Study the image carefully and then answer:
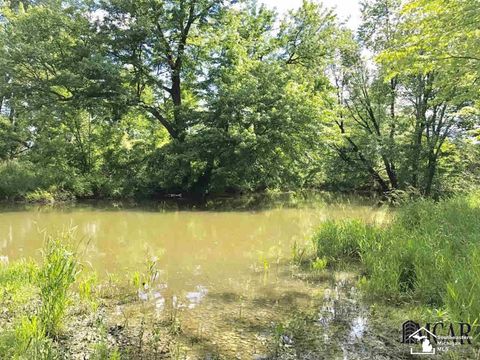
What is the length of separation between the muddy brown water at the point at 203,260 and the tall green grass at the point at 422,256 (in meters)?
0.79

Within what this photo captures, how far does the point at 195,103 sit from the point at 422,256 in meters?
15.0

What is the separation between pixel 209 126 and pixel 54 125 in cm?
779

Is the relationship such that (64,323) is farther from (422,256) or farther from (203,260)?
(422,256)

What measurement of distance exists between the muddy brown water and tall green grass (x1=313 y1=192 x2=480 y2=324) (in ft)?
2.60

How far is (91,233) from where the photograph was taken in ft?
30.5

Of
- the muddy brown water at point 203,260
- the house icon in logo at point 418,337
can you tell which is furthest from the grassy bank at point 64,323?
the house icon in logo at point 418,337

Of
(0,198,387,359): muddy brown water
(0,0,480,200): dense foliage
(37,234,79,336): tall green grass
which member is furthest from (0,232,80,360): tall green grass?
(0,0,480,200): dense foliage

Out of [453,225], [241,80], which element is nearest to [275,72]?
[241,80]

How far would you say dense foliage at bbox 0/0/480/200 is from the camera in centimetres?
1530

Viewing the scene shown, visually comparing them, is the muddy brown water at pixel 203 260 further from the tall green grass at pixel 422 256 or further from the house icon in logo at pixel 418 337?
the tall green grass at pixel 422 256

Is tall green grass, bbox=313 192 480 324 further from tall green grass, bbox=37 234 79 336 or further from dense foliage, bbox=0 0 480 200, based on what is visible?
dense foliage, bbox=0 0 480 200

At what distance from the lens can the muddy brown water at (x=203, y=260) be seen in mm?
3793

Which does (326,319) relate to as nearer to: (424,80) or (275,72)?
(275,72)

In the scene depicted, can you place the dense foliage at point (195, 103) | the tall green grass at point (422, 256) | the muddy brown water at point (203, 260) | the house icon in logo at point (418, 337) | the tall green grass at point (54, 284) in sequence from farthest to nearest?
the dense foliage at point (195, 103)
the muddy brown water at point (203, 260)
the tall green grass at point (422, 256)
the tall green grass at point (54, 284)
the house icon in logo at point (418, 337)
